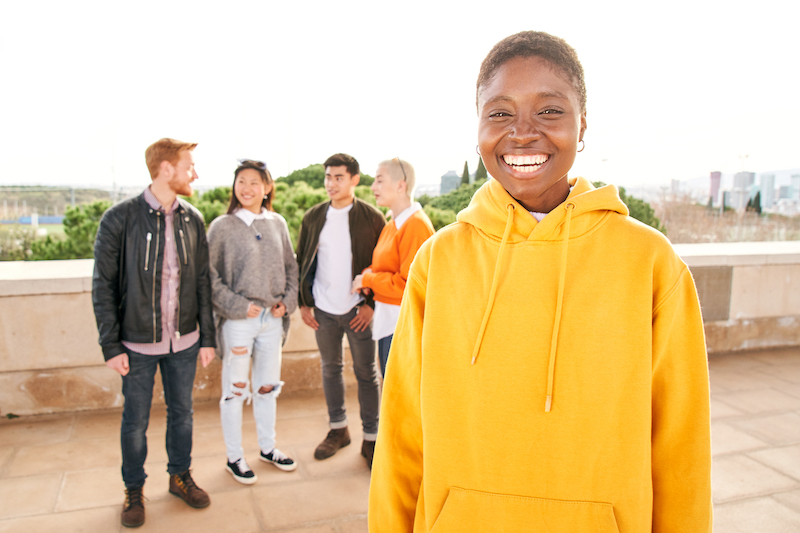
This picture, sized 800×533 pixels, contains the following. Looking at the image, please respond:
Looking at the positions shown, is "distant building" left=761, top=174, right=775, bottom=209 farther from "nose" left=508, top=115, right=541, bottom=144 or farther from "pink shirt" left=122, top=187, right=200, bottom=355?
"nose" left=508, top=115, right=541, bottom=144

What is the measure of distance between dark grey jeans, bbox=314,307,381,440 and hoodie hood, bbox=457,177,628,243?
2.36 meters

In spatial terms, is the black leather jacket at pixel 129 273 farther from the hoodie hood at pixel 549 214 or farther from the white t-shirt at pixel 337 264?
the hoodie hood at pixel 549 214

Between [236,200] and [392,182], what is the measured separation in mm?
1000

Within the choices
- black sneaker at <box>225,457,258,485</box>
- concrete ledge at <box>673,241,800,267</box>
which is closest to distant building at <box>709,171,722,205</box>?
concrete ledge at <box>673,241,800,267</box>

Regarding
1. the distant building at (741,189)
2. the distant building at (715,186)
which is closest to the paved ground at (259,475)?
the distant building at (715,186)

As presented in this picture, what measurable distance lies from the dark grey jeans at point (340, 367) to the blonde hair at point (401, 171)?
907 mm

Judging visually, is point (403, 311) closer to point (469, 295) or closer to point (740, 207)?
point (469, 295)

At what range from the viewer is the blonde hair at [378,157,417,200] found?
3.26 meters

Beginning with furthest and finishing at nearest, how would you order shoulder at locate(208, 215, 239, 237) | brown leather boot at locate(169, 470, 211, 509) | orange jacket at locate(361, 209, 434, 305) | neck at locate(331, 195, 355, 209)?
neck at locate(331, 195, 355, 209) → shoulder at locate(208, 215, 239, 237) → orange jacket at locate(361, 209, 434, 305) → brown leather boot at locate(169, 470, 211, 509)

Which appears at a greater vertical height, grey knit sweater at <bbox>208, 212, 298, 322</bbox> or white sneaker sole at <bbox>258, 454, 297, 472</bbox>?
grey knit sweater at <bbox>208, 212, 298, 322</bbox>

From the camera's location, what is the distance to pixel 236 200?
3.31 m

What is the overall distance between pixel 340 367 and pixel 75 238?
17.0ft

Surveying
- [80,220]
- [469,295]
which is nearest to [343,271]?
[469,295]

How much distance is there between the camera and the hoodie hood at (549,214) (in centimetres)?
117
